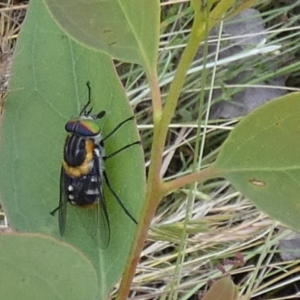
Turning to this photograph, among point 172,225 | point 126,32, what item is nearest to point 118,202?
point 126,32

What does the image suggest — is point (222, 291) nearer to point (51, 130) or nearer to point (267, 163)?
point (267, 163)

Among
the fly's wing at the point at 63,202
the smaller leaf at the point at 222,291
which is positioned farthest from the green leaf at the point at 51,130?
the smaller leaf at the point at 222,291

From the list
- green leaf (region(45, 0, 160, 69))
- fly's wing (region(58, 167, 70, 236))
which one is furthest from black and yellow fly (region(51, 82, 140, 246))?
green leaf (region(45, 0, 160, 69))

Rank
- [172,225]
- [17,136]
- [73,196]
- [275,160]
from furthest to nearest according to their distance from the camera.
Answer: [172,225]
[73,196]
[17,136]
[275,160]

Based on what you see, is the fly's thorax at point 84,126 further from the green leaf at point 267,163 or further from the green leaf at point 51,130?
the green leaf at point 267,163

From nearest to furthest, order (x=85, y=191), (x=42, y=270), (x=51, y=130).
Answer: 1. (x=42, y=270)
2. (x=51, y=130)
3. (x=85, y=191)

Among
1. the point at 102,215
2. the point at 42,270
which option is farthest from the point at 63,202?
the point at 42,270

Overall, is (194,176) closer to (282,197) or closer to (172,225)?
(282,197)

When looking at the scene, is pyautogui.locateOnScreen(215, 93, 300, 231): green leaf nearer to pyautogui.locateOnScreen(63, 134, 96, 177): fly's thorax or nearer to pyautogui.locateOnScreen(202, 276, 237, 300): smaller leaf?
pyautogui.locateOnScreen(202, 276, 237, 300): smaller leaf
